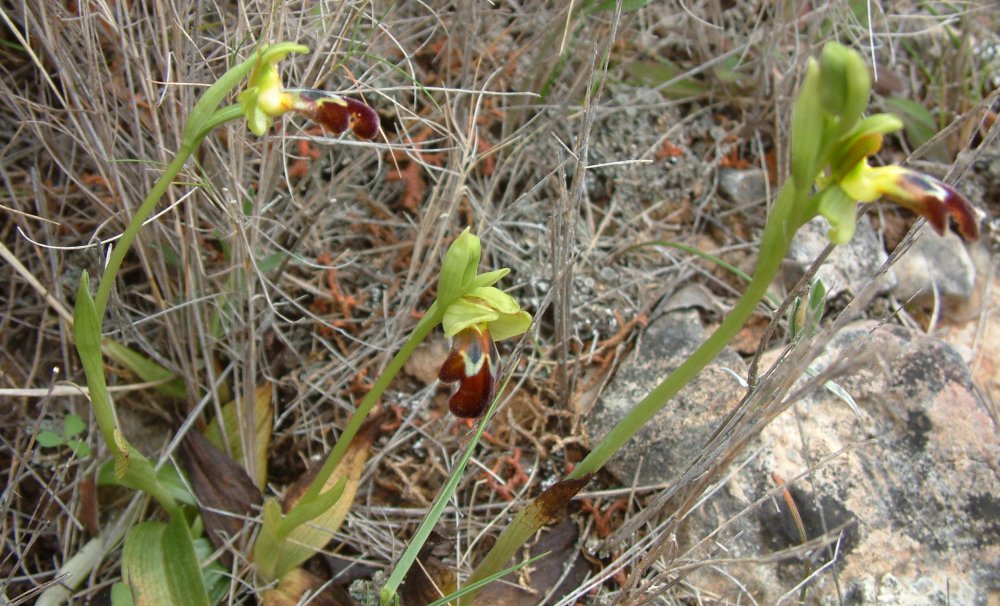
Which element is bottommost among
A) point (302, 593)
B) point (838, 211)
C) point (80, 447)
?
point (302, 593)

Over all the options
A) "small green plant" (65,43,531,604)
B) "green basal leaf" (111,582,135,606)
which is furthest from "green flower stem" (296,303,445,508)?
"green basal leaf" (111,582,135,606)

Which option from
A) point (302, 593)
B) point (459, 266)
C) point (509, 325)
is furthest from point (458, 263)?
point (302, 593)

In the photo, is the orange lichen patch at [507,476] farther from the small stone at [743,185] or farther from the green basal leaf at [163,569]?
the small stone at [743,185]

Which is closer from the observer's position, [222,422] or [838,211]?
[838,211]

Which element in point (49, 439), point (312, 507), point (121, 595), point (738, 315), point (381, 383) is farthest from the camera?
point (49, 439)

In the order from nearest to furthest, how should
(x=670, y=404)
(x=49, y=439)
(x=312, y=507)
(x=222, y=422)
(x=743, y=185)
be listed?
(x=312, y=507), (x=49, y=439), (x=222, y=422), (x=670, y=404), (x=743, y=185)

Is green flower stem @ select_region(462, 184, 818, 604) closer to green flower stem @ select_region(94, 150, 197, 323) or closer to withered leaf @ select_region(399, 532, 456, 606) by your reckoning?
withered leaf @ select_region(399, 532, 456, 606)

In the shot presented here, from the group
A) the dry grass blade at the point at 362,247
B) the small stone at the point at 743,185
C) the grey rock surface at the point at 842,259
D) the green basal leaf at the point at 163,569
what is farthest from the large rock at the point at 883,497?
the green basal leaf at the point at 163,569

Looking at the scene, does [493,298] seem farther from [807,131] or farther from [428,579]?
[428,579]

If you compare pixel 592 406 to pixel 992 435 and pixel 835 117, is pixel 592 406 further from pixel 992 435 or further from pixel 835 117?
pixel 835 117
